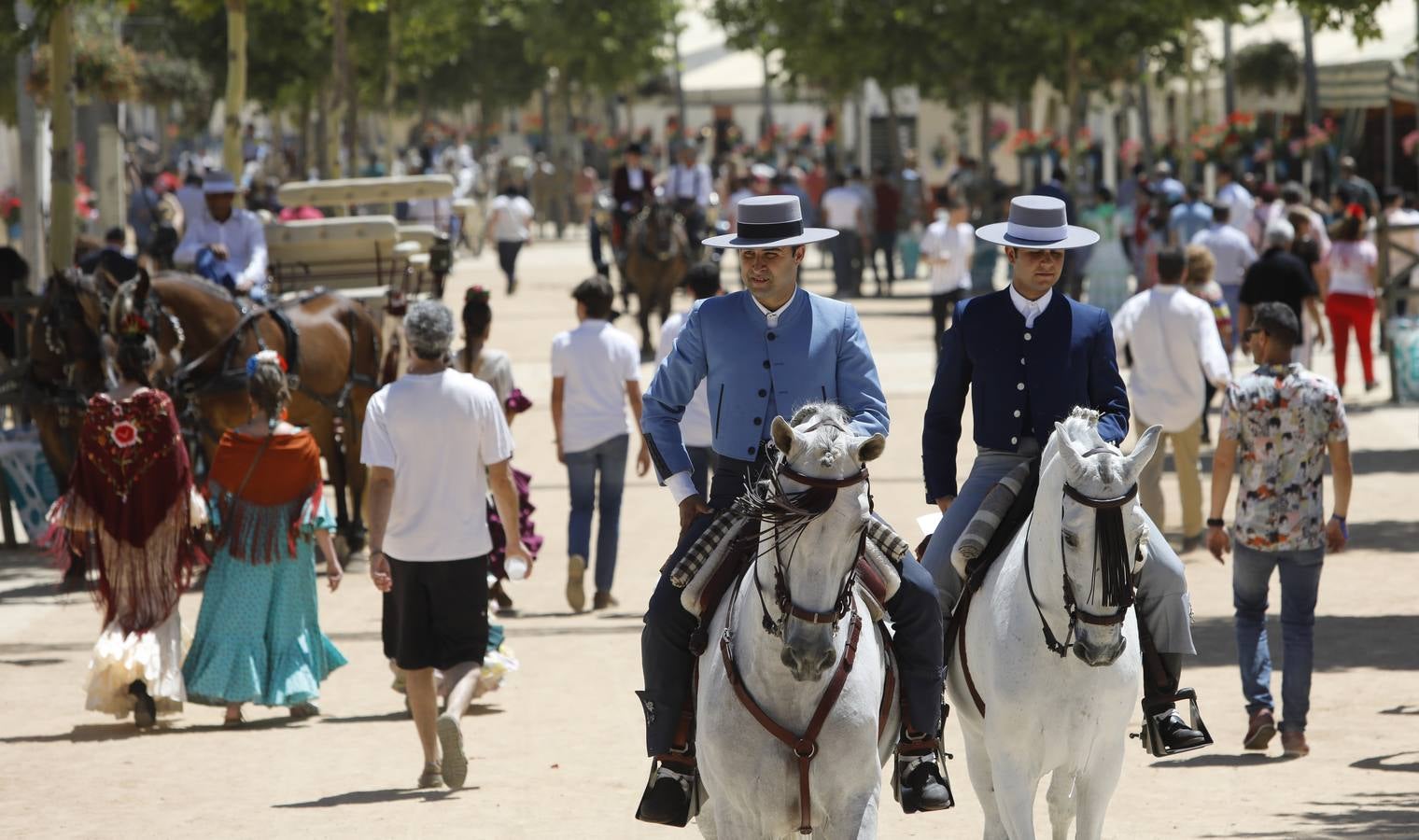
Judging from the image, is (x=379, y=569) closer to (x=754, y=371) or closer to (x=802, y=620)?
(x=754, y=371)

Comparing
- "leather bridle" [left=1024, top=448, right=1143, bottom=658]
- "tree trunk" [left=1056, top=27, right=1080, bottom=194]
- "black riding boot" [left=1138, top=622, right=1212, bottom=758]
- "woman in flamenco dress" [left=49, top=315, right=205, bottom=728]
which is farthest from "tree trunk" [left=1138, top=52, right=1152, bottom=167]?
"leather bridle" [left=1024, top=448, right=1143, bottom=658]

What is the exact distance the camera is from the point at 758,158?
54.5 metres

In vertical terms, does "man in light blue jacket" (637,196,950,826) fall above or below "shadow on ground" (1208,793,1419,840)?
above

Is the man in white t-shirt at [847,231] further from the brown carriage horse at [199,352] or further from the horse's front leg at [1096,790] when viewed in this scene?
the horse's front leg at [1096,790]

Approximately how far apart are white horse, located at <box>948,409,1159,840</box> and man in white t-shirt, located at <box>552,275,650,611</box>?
608 cm

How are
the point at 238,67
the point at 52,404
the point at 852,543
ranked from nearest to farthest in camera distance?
the point at 852,543 < the point at 52,404 < the point at 238,67

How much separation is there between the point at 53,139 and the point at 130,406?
8.03 meters

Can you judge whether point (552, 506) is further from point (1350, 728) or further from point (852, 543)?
point (852, 543)

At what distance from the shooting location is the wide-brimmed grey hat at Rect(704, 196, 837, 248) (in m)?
6.52

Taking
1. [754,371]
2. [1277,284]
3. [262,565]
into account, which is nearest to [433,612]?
[262,565]

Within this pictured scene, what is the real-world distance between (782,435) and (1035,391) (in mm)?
2051

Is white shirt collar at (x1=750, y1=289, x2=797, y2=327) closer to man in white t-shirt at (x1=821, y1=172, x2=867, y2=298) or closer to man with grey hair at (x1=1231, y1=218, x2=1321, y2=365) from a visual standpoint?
man with grey hair at (x1=1231, y1=218, x2=1321, y2=365)

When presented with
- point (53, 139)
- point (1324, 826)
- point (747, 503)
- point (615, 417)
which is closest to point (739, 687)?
point (747, 503)

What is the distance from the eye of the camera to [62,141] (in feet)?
57.9
